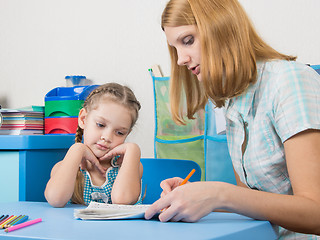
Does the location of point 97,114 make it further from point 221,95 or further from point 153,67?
point 153,67

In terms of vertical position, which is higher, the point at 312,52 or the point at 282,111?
the point at 312,52

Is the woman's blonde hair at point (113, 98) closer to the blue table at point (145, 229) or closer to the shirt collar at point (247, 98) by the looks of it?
the shirt collar at point (247, 98)

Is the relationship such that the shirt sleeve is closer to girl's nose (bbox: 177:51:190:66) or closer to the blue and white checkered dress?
girl's nose (bbox: 177:51:190:66)

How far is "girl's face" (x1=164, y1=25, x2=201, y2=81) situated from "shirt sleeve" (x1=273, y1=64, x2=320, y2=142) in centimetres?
23

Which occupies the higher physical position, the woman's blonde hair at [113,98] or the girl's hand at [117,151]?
the woman's blonde hair at [113,98]

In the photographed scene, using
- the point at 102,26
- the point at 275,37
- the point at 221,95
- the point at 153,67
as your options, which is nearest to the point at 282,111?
the point at 221,95

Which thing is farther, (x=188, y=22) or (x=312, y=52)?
(x=312, y=52)

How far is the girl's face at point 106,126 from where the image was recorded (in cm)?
133

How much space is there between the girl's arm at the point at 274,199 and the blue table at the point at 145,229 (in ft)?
0.08

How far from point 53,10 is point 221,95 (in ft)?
6.92

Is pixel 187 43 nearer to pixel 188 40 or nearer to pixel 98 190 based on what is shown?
pixel 188 40

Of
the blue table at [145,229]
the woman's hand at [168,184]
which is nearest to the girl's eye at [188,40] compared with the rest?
the woman's hand at [168,184]

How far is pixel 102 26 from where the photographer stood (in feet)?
8.58

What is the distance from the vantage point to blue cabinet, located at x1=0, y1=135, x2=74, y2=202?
1.47 metres
